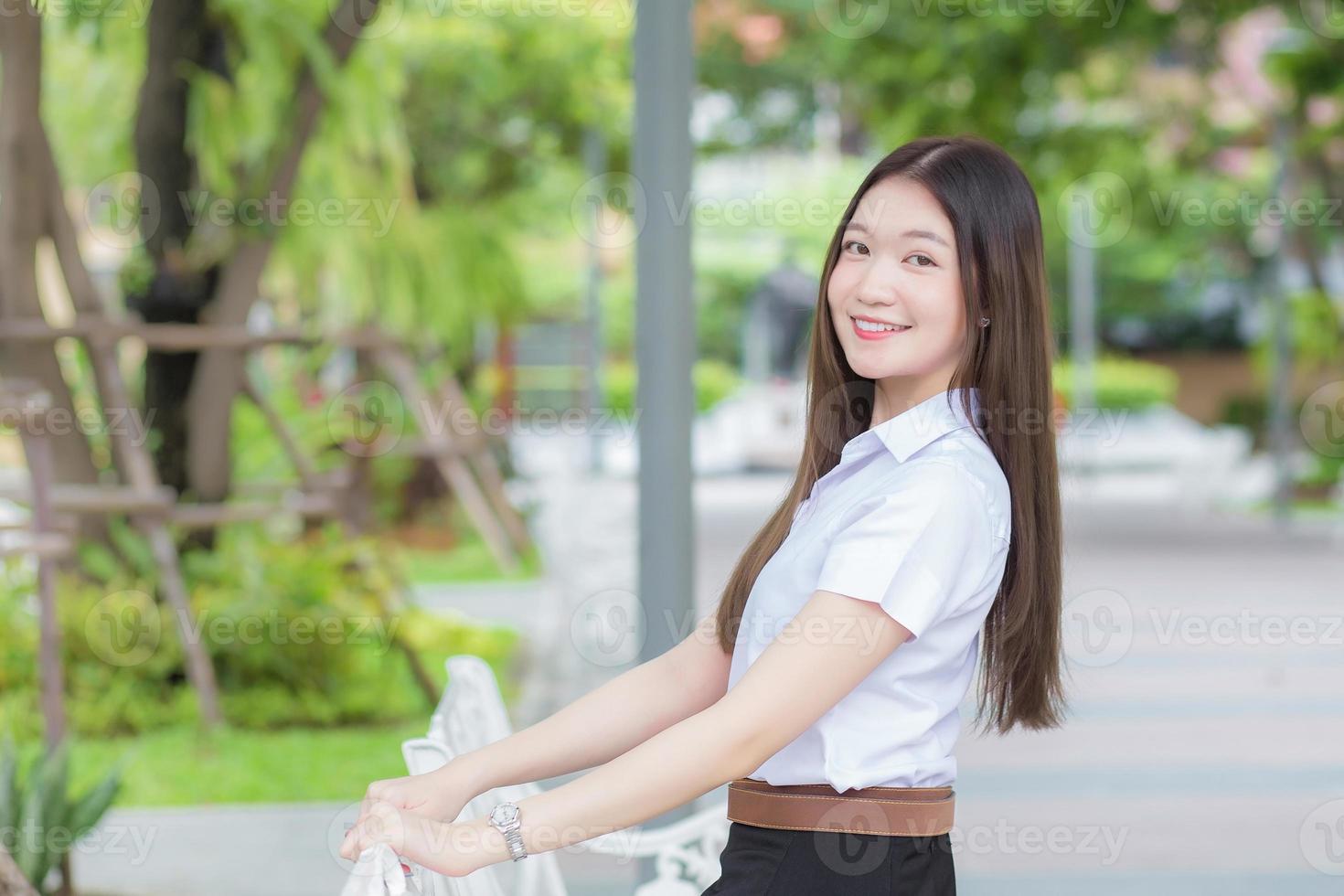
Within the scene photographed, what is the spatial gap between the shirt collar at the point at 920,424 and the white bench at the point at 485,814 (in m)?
0.54

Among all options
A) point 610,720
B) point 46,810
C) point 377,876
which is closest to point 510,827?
point 377,876

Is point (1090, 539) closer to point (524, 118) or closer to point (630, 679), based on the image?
point (524, 118)

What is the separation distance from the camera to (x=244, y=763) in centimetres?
521

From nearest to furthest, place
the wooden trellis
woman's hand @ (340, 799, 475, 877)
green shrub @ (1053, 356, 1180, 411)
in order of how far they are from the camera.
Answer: woman's hand @ (340, 799, 475, 877)
the wooden trellis
green shrub @ (1053, 356, 1180, 411)

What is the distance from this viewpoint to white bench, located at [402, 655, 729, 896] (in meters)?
1.64

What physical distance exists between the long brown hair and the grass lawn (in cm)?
314

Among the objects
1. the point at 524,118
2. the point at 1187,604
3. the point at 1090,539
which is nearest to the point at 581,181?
the point at 524,118

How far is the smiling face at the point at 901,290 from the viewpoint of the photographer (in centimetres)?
158

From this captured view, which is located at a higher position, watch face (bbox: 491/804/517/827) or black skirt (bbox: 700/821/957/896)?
watch face (bbox: 491/804/517/827)
